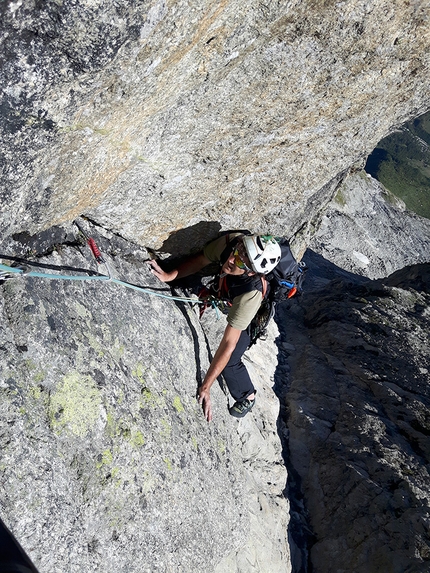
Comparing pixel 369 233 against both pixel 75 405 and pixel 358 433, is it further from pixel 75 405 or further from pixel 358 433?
pixel 75 405

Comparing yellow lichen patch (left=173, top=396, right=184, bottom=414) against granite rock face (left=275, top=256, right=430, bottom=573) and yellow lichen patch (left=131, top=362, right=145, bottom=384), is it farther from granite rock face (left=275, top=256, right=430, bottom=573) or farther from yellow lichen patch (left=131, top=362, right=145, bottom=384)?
granite rock face (left=275, top=256, right=430, bottom=573)

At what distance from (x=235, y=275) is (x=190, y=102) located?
327 centimetres

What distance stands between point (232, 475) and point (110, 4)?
7.53 meters

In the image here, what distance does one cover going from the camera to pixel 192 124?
605 centimetres

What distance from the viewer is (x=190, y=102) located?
5629mm

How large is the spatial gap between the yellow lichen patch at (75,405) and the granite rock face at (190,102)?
2.02m

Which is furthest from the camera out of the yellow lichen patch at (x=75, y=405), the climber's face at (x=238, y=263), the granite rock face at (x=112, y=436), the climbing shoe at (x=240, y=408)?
the climbing shoe at (x=240, y=408)

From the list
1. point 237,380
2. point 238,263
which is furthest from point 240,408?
point 238,263

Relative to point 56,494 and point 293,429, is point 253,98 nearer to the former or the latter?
point 56,494

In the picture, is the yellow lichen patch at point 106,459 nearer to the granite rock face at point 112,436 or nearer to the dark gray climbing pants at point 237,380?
the granite rock face at point 112,436

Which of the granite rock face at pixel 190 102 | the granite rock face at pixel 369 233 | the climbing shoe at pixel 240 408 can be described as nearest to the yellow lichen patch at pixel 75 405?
the granite rock face at pixel 190 102

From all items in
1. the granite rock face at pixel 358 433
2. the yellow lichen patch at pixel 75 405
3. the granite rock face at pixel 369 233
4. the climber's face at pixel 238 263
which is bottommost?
the granite rock face at pixel 369 233

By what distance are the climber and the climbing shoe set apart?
1.04m

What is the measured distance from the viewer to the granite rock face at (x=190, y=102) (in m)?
3.61
